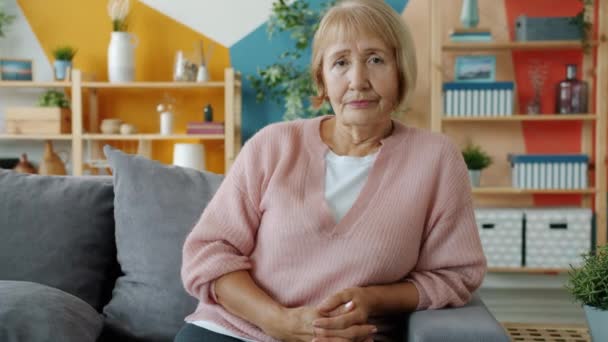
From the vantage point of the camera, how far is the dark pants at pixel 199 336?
1417mm

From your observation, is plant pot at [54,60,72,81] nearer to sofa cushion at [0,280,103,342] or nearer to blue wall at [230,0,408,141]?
blue wall at [230,0,408,141]

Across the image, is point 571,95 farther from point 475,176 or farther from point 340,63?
point 340,63

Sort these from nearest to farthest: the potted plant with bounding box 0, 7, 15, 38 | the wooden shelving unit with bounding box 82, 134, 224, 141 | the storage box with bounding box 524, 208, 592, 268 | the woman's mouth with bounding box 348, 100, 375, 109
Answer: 1. the woman's mouth with bounding box 348, 100, 375, 109
2. the storage box with bounding box 524, 208, 592, 268
3. the wooden shelving unit with bounding box 82, 134, 224, 141
4. the potted plant with bounding box 0, 7, 15, 38

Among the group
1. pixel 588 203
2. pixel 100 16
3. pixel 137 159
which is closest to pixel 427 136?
pixel 137 159

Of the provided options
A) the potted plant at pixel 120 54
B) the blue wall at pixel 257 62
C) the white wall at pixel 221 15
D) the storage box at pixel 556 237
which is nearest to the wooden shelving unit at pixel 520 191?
the storage box at pixel 556 237

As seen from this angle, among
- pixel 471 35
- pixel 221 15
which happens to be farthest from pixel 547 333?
pixel 221 15

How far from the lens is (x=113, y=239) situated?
5.78 feet

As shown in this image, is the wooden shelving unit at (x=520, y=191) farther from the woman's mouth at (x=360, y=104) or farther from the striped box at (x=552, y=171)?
the woman's mouth at (x=360, y=104)

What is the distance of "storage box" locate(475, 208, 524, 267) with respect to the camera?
13.4ft

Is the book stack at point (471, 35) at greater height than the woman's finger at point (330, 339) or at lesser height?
greater

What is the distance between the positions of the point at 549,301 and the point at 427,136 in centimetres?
297

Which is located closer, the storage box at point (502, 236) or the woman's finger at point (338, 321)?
the woman's finger at point (338, 321)

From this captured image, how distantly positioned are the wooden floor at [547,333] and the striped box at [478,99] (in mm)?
2815

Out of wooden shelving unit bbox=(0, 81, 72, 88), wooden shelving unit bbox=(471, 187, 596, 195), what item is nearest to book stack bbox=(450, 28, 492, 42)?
wooden shelving unit bbox=(471, 187, 596, 195)
